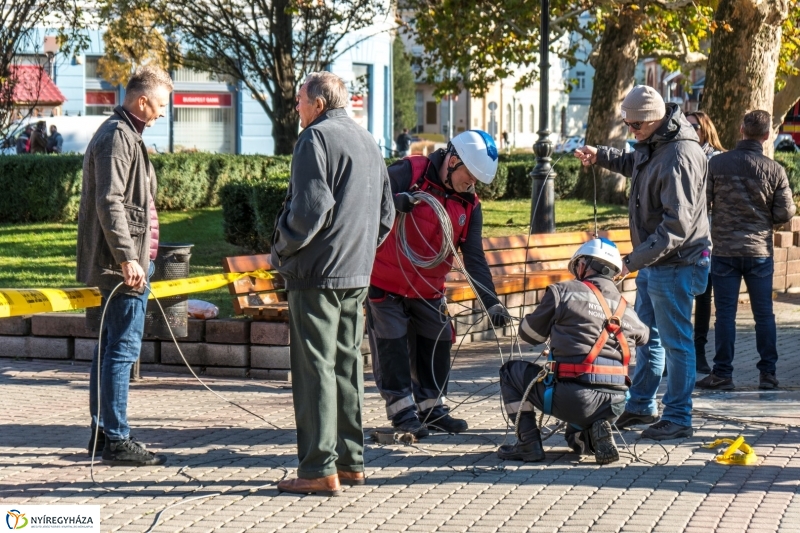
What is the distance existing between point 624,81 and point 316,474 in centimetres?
1847

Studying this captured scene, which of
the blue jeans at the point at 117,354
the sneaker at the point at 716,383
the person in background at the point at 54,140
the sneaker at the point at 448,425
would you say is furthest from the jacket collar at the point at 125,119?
the person in background at the point at 54,140

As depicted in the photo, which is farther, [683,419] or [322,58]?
[322,58]

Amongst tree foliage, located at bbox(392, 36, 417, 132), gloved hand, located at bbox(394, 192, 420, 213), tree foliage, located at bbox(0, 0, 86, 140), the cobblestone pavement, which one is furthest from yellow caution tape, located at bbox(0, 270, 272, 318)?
tree foliage, located at bbox(392, 36, 417, 132)

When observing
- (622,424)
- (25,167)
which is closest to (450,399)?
(622,424)

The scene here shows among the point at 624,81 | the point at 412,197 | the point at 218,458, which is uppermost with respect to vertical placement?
the point at 624,81

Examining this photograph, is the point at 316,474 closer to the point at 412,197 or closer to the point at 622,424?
the point at 412,197

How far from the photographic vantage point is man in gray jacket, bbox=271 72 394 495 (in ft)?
17.5

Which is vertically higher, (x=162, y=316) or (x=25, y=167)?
(x=25, y=167)

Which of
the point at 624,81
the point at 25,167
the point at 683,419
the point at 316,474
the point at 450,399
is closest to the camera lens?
the point at 316,474

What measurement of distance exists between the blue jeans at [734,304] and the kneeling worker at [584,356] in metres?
2.48

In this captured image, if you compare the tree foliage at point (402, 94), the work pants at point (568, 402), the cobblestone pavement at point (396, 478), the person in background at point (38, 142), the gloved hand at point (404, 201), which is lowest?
the cobblestone pavement at point (396, 478)

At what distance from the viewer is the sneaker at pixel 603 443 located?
614 centimetres

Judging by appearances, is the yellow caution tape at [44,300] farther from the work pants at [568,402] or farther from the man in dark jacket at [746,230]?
the man in dark jacket at [746,230]

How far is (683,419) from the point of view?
6.92 metres
